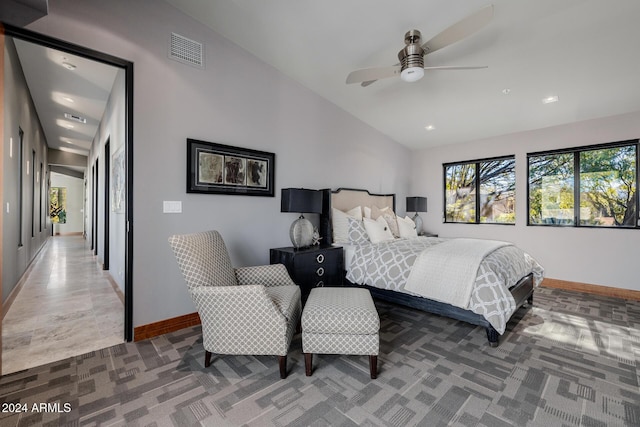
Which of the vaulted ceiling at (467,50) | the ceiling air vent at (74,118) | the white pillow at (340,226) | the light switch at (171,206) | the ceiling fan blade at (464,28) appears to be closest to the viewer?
the ceiling fan blade at (464,28)

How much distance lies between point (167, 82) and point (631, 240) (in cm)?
622

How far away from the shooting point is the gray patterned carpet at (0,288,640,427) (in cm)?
169

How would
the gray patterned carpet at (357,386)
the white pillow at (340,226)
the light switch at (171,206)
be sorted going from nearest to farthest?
1. the gray patterned carpet at (357,386)
2. the light switch at (171,206)
3. the white pillow at (340,226)

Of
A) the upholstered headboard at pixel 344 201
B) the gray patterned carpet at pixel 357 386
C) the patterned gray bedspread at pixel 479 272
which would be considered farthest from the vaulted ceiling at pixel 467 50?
the gray patterned carpet at pixel 357 386

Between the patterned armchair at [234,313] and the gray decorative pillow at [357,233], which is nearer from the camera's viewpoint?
the patterned armchair at [234,313]

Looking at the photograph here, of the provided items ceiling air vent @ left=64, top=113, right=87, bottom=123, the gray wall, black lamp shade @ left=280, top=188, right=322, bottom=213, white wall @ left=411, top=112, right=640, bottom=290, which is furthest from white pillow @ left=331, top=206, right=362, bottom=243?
ceiling air vent @ left=64, top=113, right=87, bottom=123

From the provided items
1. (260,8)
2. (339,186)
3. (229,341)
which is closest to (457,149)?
(339,186)

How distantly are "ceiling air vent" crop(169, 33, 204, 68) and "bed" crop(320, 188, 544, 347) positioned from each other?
7.55 feet

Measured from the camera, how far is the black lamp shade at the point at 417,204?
5.70 meters

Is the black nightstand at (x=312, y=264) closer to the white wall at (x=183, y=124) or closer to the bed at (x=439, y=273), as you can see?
the bed at (x=439, y=273)

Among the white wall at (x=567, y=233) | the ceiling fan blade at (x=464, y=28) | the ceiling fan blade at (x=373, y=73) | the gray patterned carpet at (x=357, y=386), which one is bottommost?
the gray patterned carpet at (x=357, y=386)

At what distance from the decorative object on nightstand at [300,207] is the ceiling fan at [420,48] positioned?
1.34 meters

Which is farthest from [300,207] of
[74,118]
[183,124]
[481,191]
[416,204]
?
[74,118]

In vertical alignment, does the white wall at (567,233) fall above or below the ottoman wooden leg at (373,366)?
above
